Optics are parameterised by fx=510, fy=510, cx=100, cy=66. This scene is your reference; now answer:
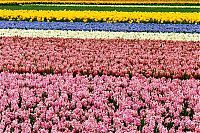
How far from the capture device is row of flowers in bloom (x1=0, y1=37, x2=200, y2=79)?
39.0 feet

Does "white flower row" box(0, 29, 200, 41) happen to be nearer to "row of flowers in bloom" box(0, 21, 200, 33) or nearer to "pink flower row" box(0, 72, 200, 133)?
"row of flowers in bloom" box(0, 21, 200, 33)

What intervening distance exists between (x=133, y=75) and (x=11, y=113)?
3.98 metres

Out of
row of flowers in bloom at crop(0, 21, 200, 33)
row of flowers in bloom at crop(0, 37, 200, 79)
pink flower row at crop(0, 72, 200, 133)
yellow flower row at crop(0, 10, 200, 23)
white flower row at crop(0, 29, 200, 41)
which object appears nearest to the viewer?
pink flower row at crop(0, 72, 200, 133)

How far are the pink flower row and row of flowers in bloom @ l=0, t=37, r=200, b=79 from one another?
3.05 feet

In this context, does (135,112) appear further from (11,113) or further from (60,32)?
(60,32)

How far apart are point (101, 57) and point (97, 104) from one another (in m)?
5.22

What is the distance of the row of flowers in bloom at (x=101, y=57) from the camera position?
11.9 metres

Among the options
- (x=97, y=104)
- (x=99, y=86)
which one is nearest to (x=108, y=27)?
(x=99, y=86)

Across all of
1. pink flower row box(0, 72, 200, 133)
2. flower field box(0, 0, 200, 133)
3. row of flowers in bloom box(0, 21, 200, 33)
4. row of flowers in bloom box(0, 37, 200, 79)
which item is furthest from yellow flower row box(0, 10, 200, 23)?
pink flower row box(0, 72, 200, 133)

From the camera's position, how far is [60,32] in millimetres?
23328

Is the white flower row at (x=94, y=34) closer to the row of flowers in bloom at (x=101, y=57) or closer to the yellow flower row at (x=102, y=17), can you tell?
the row of flowers in bloom at (x=101, y=57)

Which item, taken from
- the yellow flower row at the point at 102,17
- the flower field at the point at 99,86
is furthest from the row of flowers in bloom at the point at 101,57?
the yellow flower row at the point at 102,17

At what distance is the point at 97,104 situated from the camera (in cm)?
852

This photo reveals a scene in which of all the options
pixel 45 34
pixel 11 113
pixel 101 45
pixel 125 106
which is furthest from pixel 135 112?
pixel 45 34
